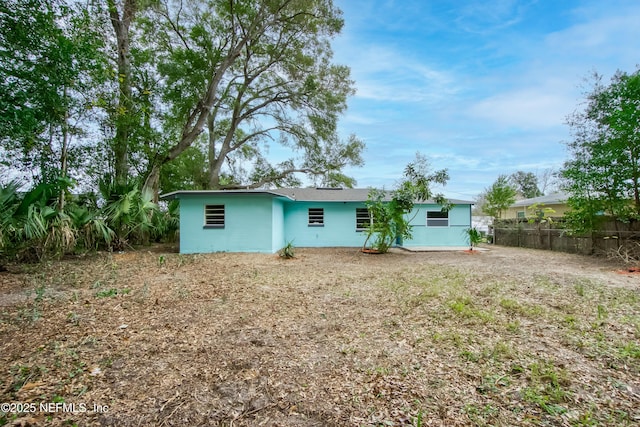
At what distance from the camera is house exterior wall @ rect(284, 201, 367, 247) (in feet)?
44.9

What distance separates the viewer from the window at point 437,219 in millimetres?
13922

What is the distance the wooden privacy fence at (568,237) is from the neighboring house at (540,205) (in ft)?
8.65

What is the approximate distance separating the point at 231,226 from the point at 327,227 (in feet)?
15.0

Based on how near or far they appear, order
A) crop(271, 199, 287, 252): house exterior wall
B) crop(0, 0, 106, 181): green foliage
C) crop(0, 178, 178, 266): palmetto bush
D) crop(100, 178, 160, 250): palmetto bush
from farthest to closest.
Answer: crop(271, 199, 287, 252): house exterior wall, crop(100, 178, 160, 250): palmetto bush, crop(0, 178, 178, 266): palmetto bush, crop(0, 0, 106, 181): green foliage

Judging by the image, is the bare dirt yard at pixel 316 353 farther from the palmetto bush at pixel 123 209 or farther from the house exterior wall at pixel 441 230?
the house exterior wall at pixel 441 230

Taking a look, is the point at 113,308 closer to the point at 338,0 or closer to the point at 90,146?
the point at 90,146

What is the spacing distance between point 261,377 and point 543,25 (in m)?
12.0

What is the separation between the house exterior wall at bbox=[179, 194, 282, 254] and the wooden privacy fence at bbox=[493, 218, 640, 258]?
11325mm

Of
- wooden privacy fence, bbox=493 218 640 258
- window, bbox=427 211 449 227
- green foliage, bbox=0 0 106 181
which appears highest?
green foliage, bbox=0 0 106 181

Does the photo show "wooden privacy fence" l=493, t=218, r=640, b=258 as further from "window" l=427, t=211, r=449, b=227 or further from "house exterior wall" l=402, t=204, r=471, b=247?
"window" l=427, t=211, r=449, b=227

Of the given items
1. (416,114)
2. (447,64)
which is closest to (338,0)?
(447,64)

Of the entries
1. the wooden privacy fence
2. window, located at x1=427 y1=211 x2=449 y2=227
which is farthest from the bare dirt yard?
window, located at x1=427 y1=211 x2=449 y2=227

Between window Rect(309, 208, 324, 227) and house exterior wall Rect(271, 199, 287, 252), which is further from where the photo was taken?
window Rect(309, 208, 324, 227)

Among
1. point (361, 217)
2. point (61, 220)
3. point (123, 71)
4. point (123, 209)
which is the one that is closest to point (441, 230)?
point (361, 217)
